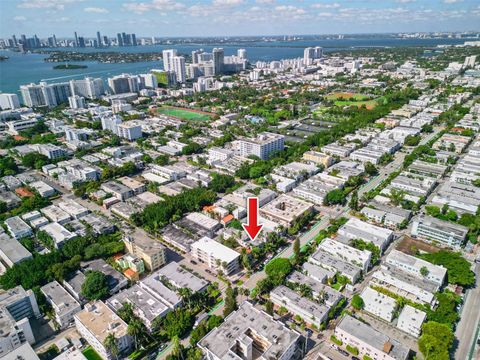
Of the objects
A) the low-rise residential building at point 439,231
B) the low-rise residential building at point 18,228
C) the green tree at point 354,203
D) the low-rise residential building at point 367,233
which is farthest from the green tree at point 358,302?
the low-rise residential building at point 18,228

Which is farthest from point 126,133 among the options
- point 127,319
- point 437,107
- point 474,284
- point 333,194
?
point 437,107

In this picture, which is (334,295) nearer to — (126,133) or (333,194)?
(333,194)

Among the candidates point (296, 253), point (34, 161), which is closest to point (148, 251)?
point (296, 253)

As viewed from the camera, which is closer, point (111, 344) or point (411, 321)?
point (111, 344)

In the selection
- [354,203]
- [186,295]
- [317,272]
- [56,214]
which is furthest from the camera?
[354,203]

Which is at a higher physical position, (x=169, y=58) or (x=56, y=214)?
(x=169, y=58)

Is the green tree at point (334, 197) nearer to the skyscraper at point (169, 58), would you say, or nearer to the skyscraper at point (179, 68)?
the skyscraper at point (179, 68)

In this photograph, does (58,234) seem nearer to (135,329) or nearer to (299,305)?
(135,329)
